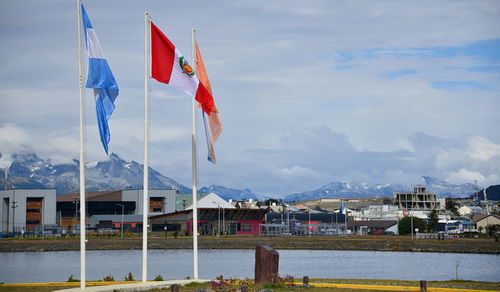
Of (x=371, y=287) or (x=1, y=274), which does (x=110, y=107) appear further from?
(x=1, y=274)

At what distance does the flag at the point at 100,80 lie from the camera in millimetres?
38281

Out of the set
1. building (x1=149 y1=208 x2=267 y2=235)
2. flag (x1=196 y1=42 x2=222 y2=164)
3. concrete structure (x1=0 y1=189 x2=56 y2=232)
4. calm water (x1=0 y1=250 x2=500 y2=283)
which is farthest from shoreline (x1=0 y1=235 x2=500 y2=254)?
flag (x1=196 y1=42 x2=222 y2=164)

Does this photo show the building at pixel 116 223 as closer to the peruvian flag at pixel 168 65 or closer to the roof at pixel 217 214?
the roof at pixel 217 214

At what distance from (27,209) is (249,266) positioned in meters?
122

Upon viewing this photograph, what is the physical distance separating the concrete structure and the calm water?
7929 centimetres

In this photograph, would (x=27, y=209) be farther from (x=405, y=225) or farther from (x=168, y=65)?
(x=168, y=65)

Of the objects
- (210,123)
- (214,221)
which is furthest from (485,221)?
(210,123)

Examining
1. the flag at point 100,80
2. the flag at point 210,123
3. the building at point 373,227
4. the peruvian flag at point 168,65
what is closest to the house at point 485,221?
the building at point 373,227

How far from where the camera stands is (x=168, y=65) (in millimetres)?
39750

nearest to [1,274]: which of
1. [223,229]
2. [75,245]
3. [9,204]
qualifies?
[75,245]

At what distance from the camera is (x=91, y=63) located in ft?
125

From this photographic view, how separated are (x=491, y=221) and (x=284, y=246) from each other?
239 feet

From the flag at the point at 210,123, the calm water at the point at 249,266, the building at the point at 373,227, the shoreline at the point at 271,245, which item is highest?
the flag at the point at 210,123

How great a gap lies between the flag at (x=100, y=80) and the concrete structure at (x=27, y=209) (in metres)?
158
